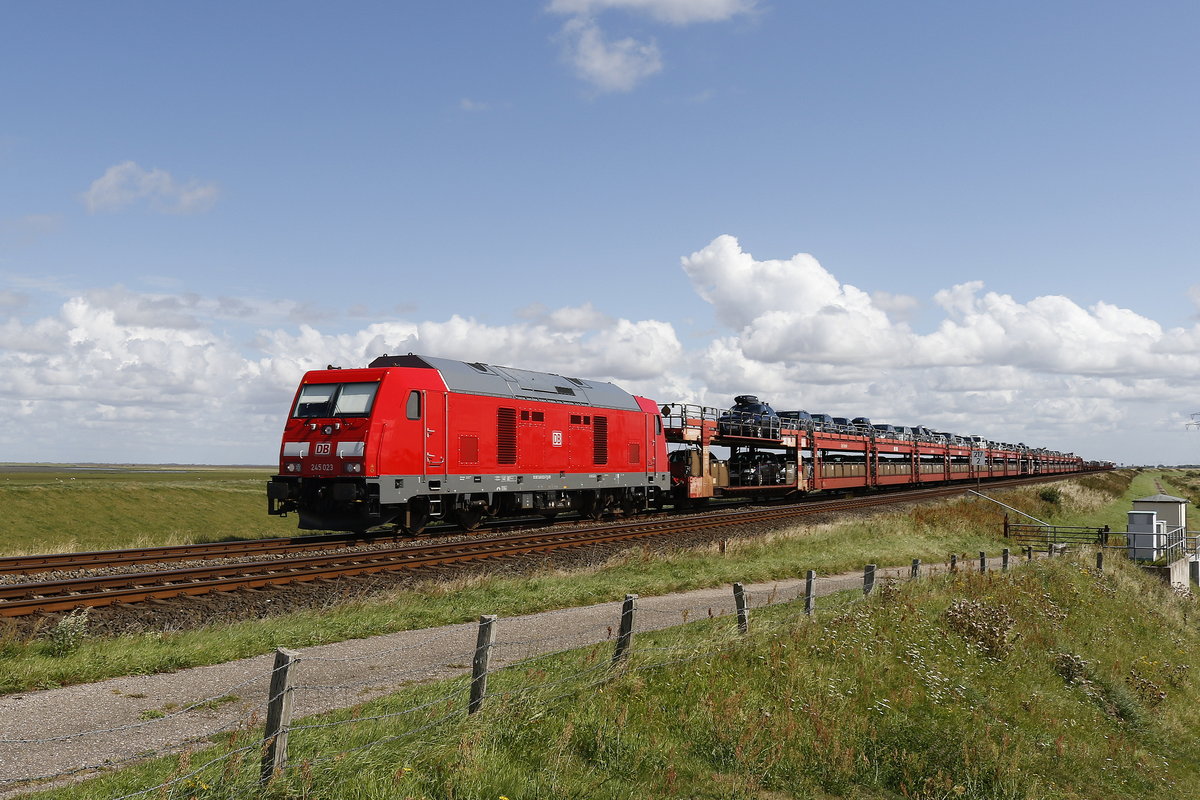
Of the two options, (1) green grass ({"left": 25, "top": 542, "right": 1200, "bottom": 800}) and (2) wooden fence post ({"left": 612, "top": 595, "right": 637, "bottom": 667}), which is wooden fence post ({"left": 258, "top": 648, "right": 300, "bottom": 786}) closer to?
(1) green grass ({"left": 25, "top": 542, "right": 1200, "bottom": 800})

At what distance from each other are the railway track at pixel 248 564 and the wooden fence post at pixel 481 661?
332 inches

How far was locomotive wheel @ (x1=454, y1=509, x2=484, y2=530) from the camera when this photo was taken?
26828mm

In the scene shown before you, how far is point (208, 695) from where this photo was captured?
9.87 meters

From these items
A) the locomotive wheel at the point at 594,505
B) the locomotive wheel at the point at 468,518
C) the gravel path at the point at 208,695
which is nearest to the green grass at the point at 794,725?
the gravel path at the point at 208,695

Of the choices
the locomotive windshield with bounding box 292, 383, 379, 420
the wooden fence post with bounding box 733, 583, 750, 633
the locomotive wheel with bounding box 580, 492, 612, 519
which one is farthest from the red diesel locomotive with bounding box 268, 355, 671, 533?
the wooden fence post with bounding box 733, 583, 750, 633

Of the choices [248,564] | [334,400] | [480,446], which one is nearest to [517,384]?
[480,446]

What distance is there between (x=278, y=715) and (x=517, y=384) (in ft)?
71.6

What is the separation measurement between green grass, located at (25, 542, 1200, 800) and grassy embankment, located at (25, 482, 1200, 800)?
1.1 inches

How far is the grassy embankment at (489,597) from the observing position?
10953 millimetres

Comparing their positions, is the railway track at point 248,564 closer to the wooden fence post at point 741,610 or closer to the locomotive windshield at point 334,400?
the locomotive windshield at point 334,400

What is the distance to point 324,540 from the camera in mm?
24188

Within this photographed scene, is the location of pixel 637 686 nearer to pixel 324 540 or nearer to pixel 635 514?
pixel 324 540

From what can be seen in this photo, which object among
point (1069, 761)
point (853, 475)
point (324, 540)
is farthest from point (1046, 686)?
point (853, 475)

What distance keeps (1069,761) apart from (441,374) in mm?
17376
